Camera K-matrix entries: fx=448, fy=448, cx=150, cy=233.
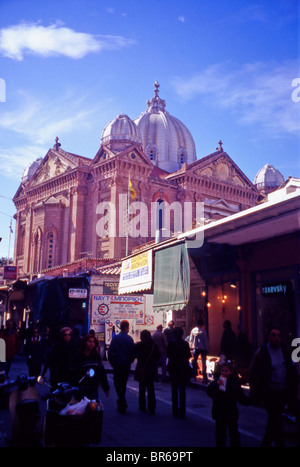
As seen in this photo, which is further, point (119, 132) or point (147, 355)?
point (119, 132)

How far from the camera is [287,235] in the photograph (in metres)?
11.3

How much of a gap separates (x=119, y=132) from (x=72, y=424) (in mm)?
36848

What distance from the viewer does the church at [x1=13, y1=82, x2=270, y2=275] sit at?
37.3 meters

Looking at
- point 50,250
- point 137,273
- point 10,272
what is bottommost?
point 137,273

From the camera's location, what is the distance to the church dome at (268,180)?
52656 mm

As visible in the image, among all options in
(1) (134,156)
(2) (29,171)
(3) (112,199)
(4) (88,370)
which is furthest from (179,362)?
(2) (29,171)

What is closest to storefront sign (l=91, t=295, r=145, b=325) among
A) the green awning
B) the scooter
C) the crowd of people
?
the green awning

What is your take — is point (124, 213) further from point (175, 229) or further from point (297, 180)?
point (297, 180)

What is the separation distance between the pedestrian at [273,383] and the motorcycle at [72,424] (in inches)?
82.6

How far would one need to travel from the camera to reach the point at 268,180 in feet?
174

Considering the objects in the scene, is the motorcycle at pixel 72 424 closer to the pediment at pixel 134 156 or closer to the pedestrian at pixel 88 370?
the pedestrian at pixel 88 370

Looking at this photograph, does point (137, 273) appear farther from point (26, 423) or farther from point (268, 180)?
point (268, 180)
